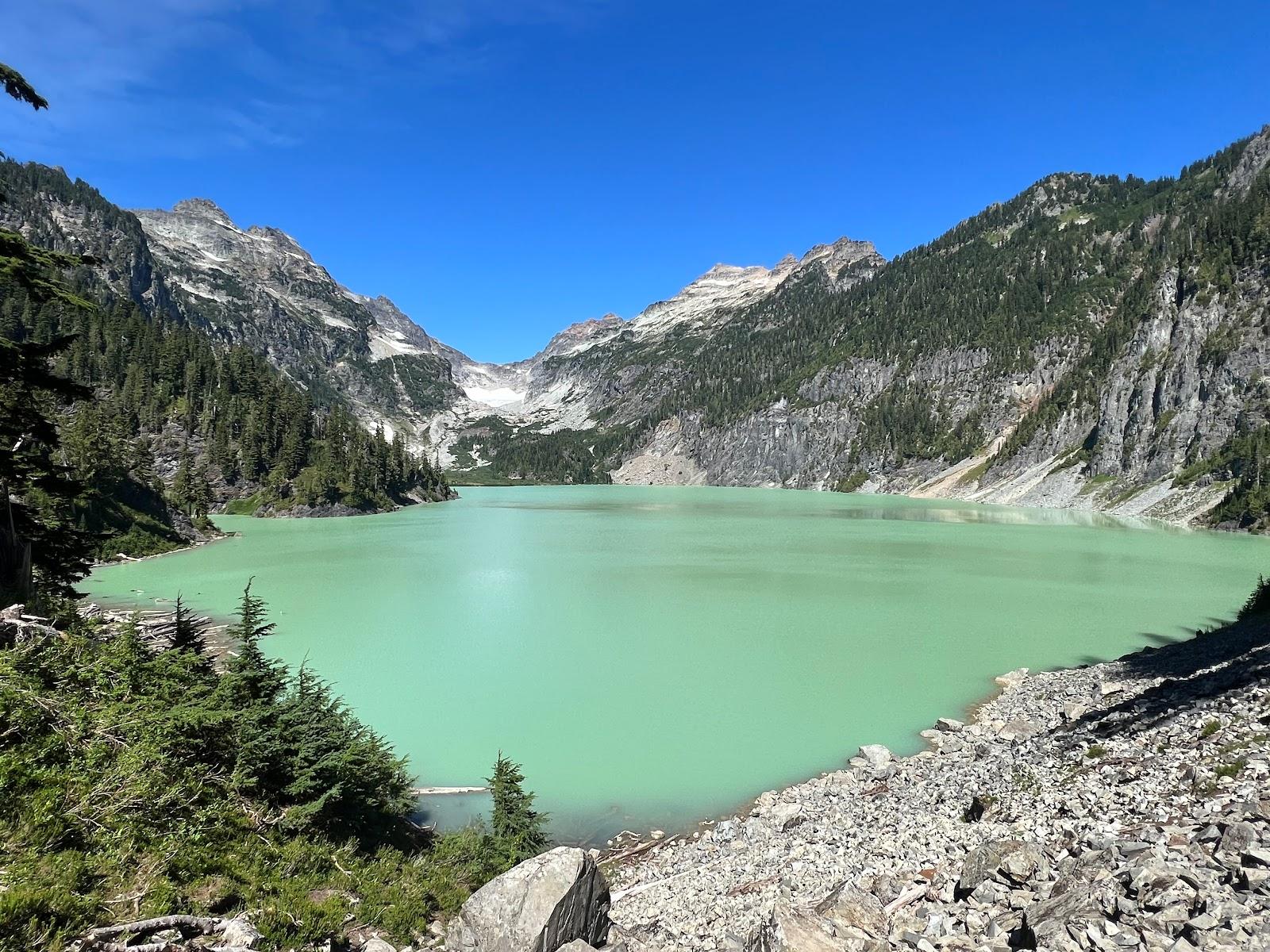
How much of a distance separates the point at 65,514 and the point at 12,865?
48.9 m

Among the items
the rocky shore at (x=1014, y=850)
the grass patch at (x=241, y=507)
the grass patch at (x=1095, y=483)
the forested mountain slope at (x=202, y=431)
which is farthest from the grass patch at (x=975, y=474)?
the rocky shore at (x=1014, y=850)

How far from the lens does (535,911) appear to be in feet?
23.8

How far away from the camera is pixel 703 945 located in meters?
7.63

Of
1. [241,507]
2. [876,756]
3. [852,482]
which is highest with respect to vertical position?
[852,482]

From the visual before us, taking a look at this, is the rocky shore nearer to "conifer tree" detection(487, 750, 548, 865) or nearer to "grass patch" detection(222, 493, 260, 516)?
"conifer tree" detection(487, 750, 548, 865)

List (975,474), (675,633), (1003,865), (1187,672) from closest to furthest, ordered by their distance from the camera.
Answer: (1003,865) → (1187,672) → (675,633) → (975,474)

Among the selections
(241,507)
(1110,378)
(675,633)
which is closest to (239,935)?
(675,633)

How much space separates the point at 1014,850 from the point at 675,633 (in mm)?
20738

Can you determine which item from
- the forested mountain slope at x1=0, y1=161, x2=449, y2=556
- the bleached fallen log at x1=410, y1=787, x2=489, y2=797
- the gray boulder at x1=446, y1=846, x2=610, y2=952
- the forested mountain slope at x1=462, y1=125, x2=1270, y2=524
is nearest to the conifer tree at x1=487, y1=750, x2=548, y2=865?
the gray boulder at x1=446, y1=846, x2=610, y2=952

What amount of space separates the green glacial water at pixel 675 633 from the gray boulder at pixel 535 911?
4.94m

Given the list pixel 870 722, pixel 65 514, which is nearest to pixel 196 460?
pixel 65 514

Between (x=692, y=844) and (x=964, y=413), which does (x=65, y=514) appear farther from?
(x=964, y=413)

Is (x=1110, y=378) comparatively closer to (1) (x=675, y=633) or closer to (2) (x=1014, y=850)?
(1) (x=675, y=633)

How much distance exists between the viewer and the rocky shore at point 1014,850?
226 inches
